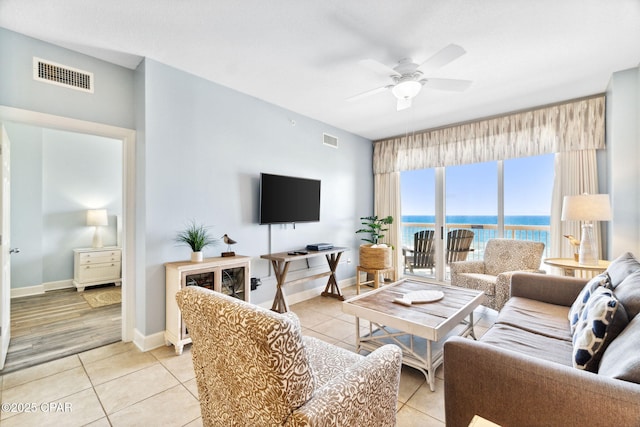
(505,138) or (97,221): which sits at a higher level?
(505,138)

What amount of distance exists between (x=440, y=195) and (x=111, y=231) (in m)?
5.72

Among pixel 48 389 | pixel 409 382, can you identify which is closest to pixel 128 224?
pixel 48 389

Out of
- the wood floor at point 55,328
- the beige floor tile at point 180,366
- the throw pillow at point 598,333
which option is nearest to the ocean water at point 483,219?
the throw pillow at point 598,333

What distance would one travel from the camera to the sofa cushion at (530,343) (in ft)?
4.91

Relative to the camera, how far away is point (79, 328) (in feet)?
9.48

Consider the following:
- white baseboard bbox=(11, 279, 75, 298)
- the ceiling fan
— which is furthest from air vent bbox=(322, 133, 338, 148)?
white baseboard bbox=(11, 279, 75, 298)

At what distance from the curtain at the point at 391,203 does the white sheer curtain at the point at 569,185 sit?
84.4 inches

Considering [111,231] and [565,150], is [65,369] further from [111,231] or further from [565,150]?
[565,150]

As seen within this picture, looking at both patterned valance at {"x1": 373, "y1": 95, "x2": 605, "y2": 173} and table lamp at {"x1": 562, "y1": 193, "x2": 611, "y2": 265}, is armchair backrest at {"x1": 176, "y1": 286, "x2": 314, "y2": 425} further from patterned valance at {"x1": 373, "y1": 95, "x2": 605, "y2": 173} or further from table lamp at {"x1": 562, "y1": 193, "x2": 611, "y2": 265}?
patterned valance at {"x1": 373, "y1": 95, "x2": 605, "y2": 173}

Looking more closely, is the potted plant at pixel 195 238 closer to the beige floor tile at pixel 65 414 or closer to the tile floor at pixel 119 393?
the tile floor at pixel 119 393

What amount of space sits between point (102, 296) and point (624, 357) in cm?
527

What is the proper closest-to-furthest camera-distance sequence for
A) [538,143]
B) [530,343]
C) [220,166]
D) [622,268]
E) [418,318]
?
[530,343]
[622,268]
[418,318]
[220,166]
[538,143]

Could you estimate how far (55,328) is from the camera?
2.88 m

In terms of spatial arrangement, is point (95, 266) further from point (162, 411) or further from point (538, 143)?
point (538, 143)
